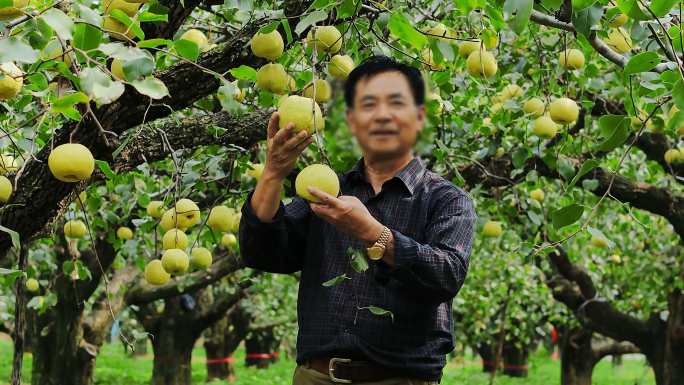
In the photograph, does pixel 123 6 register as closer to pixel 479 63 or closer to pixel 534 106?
pixel 479 63

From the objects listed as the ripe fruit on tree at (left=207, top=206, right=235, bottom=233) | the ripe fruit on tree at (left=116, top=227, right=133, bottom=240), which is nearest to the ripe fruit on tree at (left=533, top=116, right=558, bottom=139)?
the ripe fruit on tree at (left=207, top=206, right=235, bottom=233)

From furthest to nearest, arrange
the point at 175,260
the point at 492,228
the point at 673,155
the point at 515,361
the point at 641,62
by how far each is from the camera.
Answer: the point at 515,361 < the point at 673,155 < the point at 492,228 < the point at 175,260 < the point at 641,62

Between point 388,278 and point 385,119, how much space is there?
503mm

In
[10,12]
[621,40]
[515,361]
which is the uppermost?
[621,40]

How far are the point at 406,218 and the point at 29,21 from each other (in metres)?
1.12

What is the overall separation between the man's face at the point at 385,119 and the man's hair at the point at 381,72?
16 mm

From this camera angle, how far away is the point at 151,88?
1.32 metres

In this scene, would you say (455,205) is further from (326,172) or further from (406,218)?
(326,172)

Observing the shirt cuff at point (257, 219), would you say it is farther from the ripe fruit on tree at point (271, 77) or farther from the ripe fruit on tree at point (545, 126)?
the ripe fruit on tree at point (545, 126)

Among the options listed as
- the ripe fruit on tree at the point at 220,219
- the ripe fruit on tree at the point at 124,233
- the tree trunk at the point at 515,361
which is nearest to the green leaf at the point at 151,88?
the ripe fruit on tree at the point at 220,219

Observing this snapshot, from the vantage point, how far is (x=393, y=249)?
1583 mm

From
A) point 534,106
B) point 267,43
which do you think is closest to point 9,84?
point 267,43

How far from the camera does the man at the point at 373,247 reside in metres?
1.51

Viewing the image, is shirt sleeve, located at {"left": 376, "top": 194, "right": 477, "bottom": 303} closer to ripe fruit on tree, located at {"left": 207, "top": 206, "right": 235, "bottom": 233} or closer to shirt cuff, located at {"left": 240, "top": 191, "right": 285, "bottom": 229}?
shirt cuff, located at {"left": 240, "top": 191, "right": 285, "bottom": 229}
